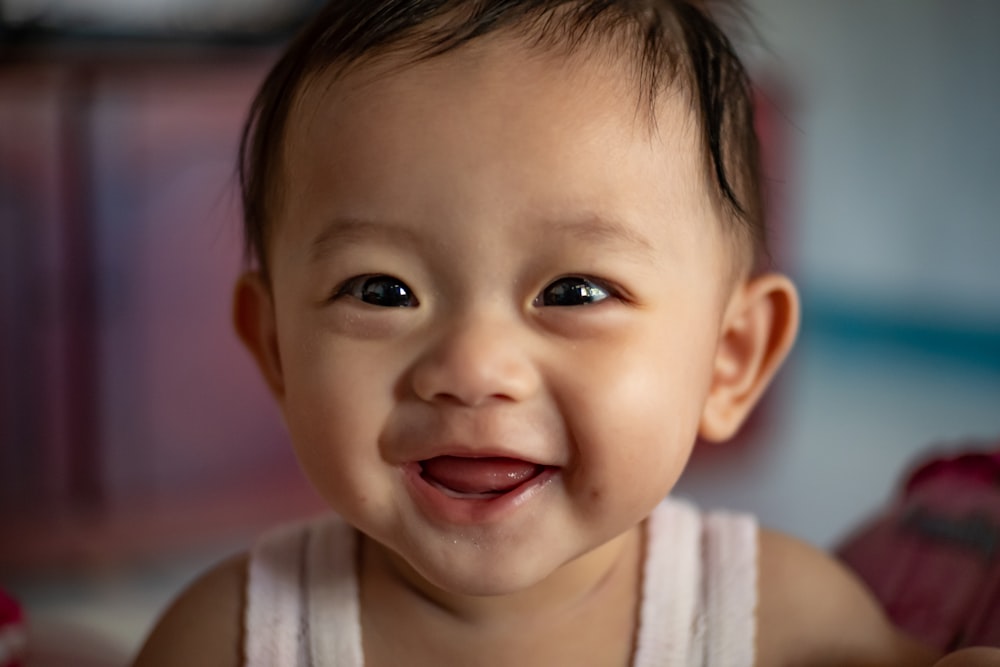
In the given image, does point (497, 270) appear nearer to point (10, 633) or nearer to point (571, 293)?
point (571, 293)

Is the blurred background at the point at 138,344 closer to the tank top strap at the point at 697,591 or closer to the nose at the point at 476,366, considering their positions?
the tank top strap at the point at 697,591

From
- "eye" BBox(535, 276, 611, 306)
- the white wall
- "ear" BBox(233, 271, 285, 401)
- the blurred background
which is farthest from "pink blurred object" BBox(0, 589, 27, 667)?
the white wall

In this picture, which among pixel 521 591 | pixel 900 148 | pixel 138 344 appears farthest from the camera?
pixel 900 148

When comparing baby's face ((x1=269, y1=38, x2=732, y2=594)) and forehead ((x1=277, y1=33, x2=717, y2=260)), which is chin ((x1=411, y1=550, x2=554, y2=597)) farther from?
forehead ((x1=277, y1=33, x2=717, y2=260))

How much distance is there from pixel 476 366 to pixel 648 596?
0.97 feet

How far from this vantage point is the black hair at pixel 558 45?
751mm

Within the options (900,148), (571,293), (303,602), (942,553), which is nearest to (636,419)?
(571,293)

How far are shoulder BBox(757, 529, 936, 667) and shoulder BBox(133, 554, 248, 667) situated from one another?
380 mm

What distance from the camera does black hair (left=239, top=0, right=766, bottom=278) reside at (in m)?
0.75

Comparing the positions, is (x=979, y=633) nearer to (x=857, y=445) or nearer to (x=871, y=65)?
(x=857, y=445)

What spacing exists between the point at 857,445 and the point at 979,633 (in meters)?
1.69

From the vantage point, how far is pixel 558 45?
0.75 m

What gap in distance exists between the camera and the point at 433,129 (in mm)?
719

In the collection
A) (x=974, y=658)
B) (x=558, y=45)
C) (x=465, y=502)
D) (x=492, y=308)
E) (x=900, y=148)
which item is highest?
(x=900, y=148)
